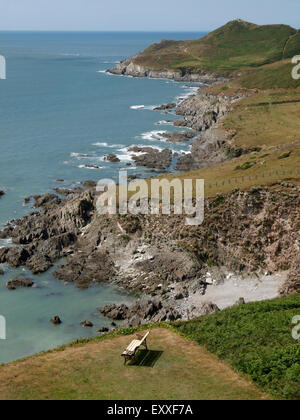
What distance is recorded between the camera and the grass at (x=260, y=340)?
31.4 meters

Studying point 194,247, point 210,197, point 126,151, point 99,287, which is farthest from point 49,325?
point 126,151

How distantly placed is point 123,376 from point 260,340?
37.3ft

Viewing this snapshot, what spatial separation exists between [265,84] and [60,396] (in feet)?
527

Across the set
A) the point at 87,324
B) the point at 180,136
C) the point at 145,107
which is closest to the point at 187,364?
the point at 87,324

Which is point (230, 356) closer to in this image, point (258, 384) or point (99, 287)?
point (258, 384)

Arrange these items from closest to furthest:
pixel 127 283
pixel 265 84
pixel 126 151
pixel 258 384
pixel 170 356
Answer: pixel 258 384
pixel 170 356
pixel 127 283
pixel 126 151
pixel 265 84

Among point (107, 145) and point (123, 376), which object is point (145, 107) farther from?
point (123, 376)

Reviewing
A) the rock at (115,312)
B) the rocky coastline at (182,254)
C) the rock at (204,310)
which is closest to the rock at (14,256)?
the rocky coastline at (182,254)

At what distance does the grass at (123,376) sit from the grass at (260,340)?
1.17 metres

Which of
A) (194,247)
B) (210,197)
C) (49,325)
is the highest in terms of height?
(210,197)

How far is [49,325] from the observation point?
51375mm

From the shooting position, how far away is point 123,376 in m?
32.0

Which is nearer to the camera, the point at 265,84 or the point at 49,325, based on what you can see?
the point at 49,325

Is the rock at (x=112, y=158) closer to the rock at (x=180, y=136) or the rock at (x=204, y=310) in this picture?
the rock at (x=180, y=136)
